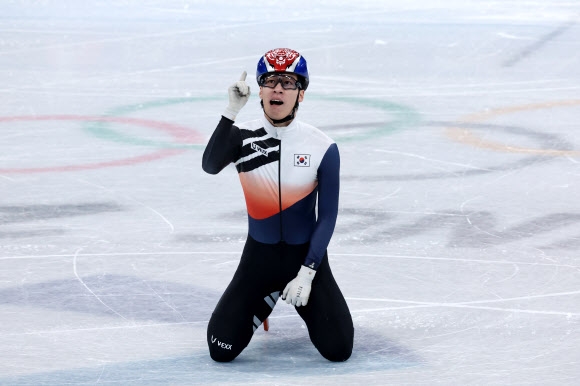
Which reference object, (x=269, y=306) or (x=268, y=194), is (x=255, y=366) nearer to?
(x=269, y=306)

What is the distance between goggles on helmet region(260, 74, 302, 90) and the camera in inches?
198

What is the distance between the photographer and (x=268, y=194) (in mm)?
5082

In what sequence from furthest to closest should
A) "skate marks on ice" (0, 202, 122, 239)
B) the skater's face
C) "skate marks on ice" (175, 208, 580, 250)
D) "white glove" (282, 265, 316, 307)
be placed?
"skate marks on ice" (0, 202, 122, 239) < "skate marks on ice" (175, 208, 580, 250) < the skater's face < "white glove" (282, 265, 316, 307)

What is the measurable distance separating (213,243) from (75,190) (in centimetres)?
171

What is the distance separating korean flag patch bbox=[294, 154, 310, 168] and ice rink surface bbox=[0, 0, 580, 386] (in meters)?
0.87

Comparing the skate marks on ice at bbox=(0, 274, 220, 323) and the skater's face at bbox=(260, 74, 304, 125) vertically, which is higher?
the skater's face at bbox=(260, 74, 304, 125)

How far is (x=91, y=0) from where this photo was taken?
72.7 feet

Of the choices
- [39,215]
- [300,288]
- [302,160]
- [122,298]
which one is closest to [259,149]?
[302,160]

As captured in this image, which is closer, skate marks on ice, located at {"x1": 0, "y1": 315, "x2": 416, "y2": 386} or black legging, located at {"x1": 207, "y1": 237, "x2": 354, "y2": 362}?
skate marks on ice, located at {"x1": 0, "y1": 315, "x2": 416, "y2": 386}

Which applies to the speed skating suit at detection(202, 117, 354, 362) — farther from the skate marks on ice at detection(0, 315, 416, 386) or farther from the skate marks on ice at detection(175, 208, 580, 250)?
the skate marks on ice at detection(175, 208, 580, 250)

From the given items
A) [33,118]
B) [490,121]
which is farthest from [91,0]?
[490,121]

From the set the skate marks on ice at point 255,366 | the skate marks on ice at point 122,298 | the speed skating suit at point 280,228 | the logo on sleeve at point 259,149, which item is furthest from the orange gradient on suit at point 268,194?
the skate marks on ice at point 122,298

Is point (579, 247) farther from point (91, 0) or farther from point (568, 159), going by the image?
point (91, 0)

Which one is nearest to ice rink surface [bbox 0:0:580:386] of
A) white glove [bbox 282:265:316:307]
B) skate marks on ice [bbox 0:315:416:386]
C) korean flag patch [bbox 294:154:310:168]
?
skate marks on ice [bbox 0:315:416:386]
